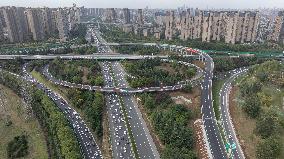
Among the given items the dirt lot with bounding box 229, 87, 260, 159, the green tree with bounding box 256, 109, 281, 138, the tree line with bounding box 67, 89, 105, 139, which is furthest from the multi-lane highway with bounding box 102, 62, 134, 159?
the green tree with bounding box 256, 109, 281, 138

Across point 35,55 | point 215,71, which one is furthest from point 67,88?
point 215,71

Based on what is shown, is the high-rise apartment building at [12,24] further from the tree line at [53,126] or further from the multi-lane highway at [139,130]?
the multi-lane highway at [139,130]

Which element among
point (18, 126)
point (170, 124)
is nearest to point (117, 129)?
point (170, 124)

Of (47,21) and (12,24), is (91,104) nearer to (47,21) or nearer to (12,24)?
(12,24)

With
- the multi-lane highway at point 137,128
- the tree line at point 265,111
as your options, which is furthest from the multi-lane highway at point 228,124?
the multi-lane highway at point 137,128

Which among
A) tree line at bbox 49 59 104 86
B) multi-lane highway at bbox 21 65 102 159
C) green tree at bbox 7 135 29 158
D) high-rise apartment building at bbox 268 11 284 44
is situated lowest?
green tree at bbox 7 135 29 158

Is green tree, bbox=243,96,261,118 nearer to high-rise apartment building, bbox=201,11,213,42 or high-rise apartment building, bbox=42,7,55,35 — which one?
high-rise apartment building, bbox=201,11,213,42
